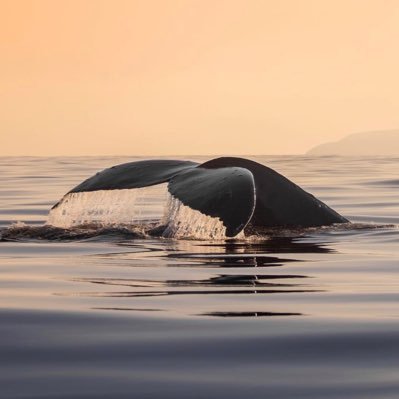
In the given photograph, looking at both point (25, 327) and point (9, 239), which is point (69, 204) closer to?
point (9, 239)

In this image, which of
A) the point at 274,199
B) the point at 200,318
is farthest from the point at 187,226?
the point at 200,318

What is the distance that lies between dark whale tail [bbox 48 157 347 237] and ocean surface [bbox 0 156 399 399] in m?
0.34

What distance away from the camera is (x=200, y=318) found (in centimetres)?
533

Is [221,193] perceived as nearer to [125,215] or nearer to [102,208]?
[102,208]

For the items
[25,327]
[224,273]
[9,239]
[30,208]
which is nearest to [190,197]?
[224,273]

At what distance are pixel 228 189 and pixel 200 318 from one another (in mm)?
3234

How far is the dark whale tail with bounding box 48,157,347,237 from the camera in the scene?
27.2ft

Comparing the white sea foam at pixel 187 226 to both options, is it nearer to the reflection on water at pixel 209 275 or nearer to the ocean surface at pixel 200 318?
the ocean surface at pixel 200 318

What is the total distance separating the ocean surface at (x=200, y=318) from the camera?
4023mm

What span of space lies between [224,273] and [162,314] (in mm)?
1849

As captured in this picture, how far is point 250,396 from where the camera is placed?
3820 mm

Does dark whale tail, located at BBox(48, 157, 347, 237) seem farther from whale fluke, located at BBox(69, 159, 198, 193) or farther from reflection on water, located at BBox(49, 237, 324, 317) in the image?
reflection on water, located at BBox(49, 237, 324, 317)

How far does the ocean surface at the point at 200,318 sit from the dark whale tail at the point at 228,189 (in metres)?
0.34

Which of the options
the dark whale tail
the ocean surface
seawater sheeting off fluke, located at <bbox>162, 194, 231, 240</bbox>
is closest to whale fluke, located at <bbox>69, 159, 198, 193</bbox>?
the dark whale tail
